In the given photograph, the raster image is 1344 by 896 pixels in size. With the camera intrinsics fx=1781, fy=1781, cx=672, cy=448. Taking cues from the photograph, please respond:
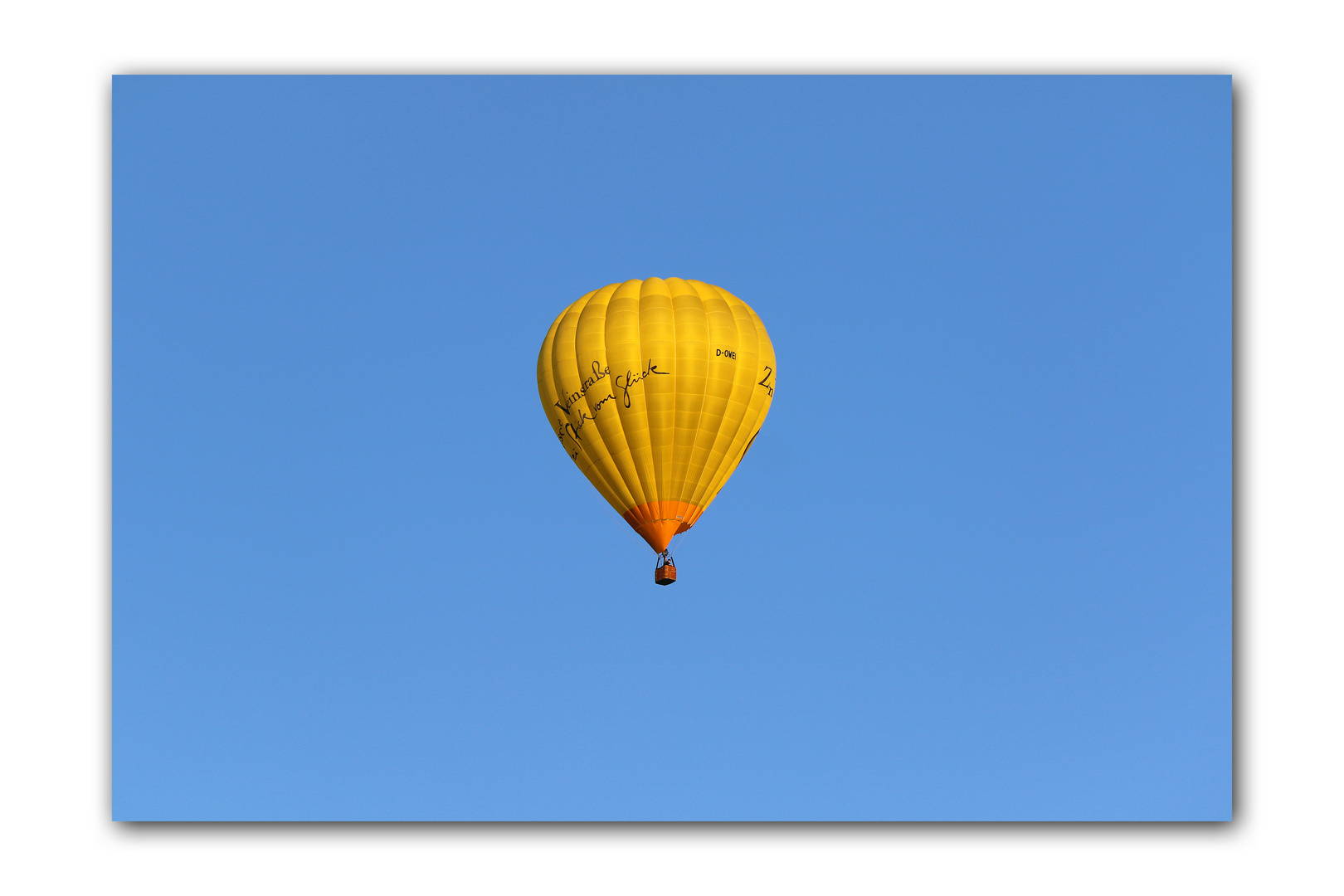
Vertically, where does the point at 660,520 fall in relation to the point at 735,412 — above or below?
below

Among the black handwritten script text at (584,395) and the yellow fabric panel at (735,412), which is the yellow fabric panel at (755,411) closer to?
the yellow fabric panel at (735,412)

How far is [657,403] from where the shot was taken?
38406mm

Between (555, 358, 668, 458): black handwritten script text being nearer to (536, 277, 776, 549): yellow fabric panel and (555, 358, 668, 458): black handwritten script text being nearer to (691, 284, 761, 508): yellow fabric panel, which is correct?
(536, 277, 776, 549): yellow fabric panel

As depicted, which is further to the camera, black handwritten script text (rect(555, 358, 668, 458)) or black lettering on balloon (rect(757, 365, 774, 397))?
black lettering on balloon (rect(757, 365, 774, 397))

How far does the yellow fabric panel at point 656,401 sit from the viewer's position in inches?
1517

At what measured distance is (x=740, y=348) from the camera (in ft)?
129

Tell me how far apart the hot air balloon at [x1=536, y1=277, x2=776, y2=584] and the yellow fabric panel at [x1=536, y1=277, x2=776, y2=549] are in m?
0.02

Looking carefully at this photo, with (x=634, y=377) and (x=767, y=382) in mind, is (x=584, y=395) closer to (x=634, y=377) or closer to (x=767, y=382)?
(x=634, y=377)

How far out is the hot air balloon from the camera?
126ft

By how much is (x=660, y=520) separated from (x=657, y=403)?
2.56m

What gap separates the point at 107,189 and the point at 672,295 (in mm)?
18494

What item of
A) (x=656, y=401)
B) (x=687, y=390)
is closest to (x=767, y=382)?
(x=687, y=390)

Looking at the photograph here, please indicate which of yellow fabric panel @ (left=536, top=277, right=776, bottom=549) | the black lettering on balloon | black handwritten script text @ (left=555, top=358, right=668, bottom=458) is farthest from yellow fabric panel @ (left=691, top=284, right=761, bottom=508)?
black handwritten script text @ (left=555, top=358, right=668, bottom=458)

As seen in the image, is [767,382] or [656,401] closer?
[656,401]
